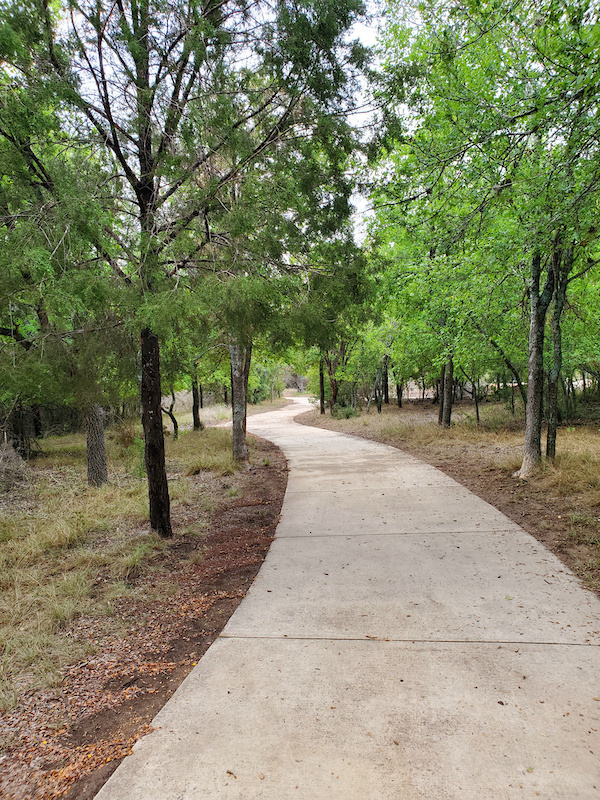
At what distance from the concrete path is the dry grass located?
3.98ft

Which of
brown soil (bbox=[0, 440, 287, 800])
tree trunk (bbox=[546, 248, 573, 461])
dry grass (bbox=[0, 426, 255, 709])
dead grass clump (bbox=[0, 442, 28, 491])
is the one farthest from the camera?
dead grass clump (bbox=[0, 442, 28, 491])

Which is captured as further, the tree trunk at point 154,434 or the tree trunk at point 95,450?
the tree trunk at point 95,450

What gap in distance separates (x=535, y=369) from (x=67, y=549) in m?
7.74

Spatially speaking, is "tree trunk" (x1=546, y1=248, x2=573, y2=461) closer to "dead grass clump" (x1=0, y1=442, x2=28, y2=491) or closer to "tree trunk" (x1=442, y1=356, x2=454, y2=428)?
"tree trunk" (x1=442, y1=356, x2=454, y2=428)

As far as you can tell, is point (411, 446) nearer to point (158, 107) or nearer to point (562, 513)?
point (562, 513)

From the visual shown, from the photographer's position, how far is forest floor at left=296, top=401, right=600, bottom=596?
5129 mm

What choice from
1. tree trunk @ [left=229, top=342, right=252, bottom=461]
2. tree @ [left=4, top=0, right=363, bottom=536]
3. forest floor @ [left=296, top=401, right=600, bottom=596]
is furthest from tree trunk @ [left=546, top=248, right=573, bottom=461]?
tree trunk @ [left=229, top=342, right=252, bottom=461]

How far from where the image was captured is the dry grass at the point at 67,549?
10.7ft

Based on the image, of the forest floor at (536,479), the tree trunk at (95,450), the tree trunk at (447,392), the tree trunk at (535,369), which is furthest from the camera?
the tree trunk at (447,392)

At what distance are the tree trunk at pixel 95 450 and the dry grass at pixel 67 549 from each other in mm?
234

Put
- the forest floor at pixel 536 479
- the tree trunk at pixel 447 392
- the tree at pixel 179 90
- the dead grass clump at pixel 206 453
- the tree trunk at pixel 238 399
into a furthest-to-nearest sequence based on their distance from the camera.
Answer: the tree trunk at pixel 447 392
the tree trunk at pixel 238 399
the dead grass clump at pixel 206 453
the forest floor at pixel 536 479
the tree at pixel 179 90

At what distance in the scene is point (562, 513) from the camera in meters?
6.07

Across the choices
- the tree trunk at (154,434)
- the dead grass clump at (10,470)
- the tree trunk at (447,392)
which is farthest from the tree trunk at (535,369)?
the dead grass clump at (10,470)

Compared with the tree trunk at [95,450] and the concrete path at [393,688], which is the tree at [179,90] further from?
the tree trunk at [95,450]
